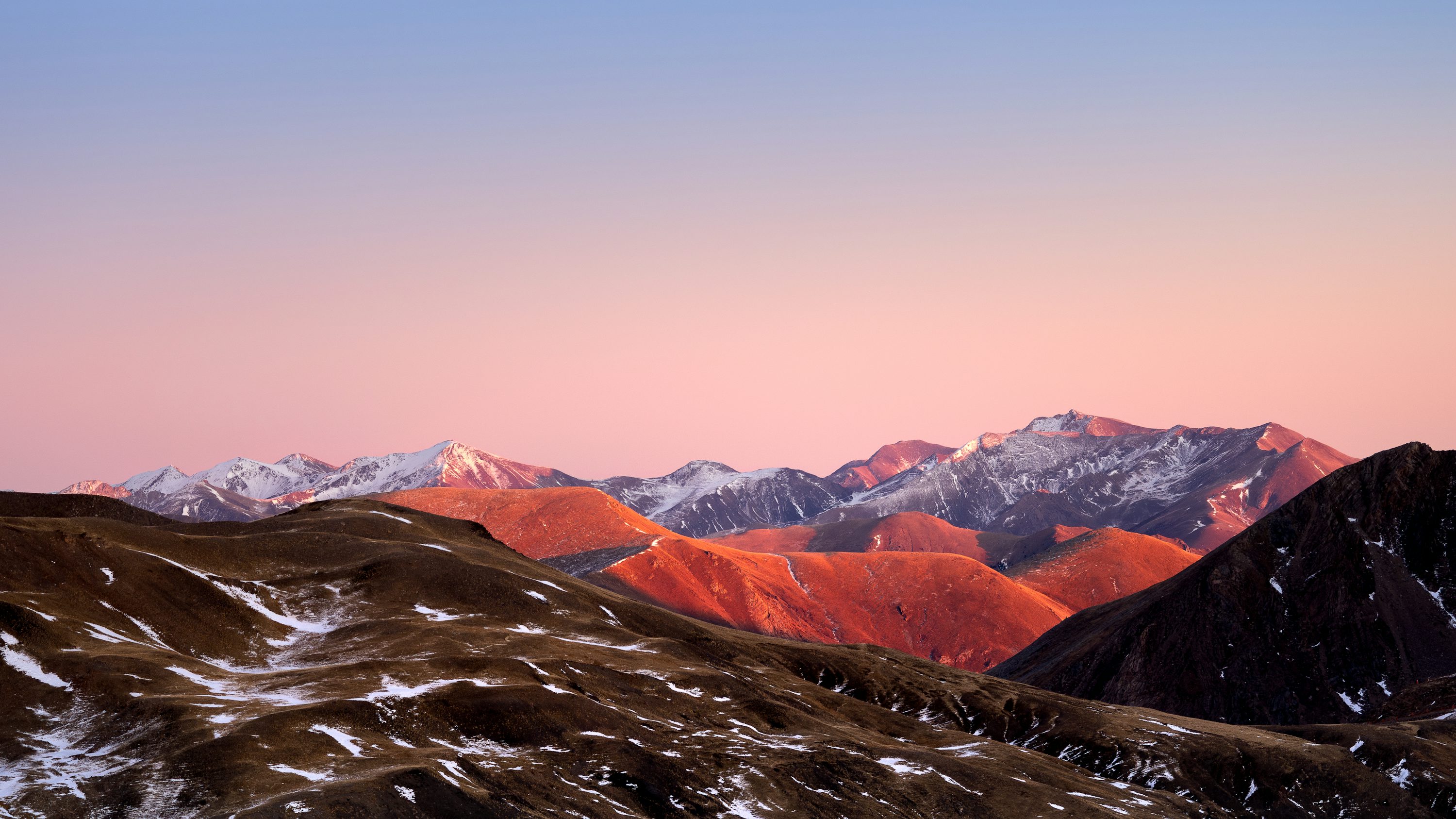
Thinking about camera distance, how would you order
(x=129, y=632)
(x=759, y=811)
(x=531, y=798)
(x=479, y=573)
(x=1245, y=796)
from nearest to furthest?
(x=531, y=798) → (x=759, y=811) → (x=129, y=632) → (x=1245, y=796) → (x=479, y=573)

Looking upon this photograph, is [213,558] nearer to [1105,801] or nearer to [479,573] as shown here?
[479,573]

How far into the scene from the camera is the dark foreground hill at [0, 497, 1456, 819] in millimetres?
98062

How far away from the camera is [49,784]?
90688 mm

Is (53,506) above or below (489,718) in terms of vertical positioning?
above

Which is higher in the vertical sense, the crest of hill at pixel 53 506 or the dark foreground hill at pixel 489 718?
the crest of hill at pixel 53 506

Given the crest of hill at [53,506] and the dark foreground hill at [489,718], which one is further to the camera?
the crest of hill at [53,506]

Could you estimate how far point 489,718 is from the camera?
120125 mm

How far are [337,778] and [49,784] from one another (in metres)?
20.1

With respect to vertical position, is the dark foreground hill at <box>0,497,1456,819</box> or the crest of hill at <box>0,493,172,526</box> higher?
the crest of hill at <box>0,493,172,526</box>

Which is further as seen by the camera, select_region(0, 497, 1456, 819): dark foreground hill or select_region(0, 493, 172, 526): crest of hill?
select_region(0, 493, 172, 526): crest of hill

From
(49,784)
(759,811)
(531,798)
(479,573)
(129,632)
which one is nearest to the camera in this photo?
(49,784)

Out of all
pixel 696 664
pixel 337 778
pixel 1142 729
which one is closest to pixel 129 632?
pixel 337 778

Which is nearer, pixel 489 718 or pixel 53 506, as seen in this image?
pixel 489 718

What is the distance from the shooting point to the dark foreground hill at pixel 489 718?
9806cm
